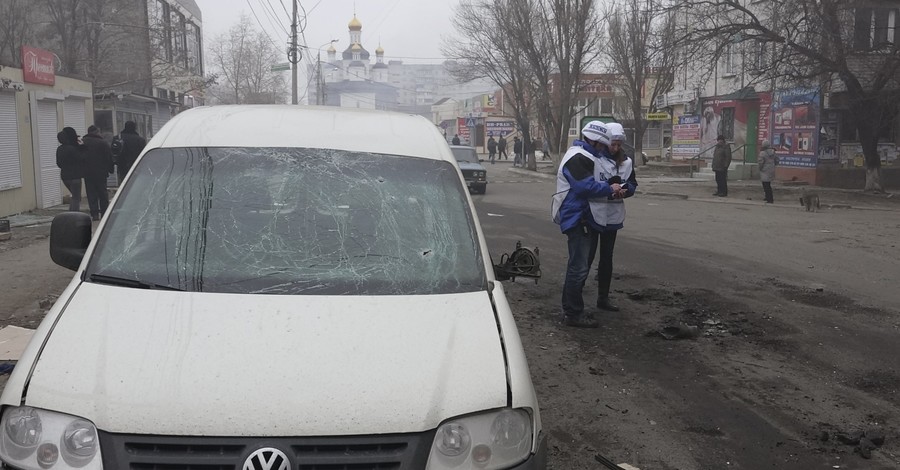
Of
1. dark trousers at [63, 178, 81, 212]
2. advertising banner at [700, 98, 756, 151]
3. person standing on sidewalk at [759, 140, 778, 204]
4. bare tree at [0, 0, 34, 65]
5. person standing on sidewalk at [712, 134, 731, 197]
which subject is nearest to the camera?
dark trousers at [63, 178, 81, 212]

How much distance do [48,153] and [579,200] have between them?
15.6 meters

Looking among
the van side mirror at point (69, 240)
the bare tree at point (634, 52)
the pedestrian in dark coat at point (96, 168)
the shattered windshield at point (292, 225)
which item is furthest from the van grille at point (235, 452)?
the bare tree at point (634, 52)

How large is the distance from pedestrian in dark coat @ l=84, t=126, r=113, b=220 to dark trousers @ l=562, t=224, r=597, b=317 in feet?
35.2

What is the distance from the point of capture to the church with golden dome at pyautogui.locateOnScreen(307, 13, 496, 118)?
14812cm

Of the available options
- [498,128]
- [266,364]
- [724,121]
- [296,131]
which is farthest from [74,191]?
[498,128]

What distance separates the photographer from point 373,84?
16025 centimetres

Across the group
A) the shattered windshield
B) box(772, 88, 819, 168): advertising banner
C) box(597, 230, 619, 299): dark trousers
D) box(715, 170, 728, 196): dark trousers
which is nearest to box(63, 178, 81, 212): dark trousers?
box(597, 230, 619, 299): dark trousers

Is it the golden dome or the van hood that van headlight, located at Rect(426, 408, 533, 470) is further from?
the golden dome

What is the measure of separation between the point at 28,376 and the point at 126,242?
2.92 ft

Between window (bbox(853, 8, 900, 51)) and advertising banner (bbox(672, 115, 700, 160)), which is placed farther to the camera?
advertising banner (bbox(672, 115, 700, 160))

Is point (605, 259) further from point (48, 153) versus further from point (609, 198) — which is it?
point (48, 153)

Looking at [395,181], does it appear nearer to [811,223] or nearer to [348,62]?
[811,223]

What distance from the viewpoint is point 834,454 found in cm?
423

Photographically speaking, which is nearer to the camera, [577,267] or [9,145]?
[577,267]
